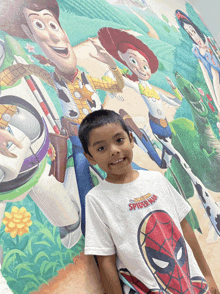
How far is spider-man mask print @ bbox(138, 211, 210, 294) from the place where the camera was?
0.72m

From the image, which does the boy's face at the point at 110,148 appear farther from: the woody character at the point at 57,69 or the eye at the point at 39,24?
the eye at the point at 39,24

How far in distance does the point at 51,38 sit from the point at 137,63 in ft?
1.58

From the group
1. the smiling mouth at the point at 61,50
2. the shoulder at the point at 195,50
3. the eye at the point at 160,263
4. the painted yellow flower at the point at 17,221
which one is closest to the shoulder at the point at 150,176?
the eye at the point at 160,263

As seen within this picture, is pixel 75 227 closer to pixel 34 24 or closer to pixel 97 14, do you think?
pixel 34 24

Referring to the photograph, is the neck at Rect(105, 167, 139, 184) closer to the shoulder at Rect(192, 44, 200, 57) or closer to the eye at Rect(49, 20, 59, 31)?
the eye at Rect(49, 20, 59, 31)

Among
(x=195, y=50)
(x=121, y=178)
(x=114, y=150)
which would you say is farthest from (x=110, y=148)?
(x=195, y=50)

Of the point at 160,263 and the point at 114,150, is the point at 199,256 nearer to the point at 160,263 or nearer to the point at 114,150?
the point at 160,263

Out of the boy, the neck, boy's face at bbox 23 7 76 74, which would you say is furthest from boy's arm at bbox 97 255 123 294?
boy's face at bbox 23 7 76 74

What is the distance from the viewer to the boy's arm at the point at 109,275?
0.70 m

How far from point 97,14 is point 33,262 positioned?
1052 mm

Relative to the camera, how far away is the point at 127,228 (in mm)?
741

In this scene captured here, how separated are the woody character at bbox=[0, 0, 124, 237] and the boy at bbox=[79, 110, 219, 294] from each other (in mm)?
108

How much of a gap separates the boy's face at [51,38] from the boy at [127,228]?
29cm

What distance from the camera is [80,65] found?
103 cm
